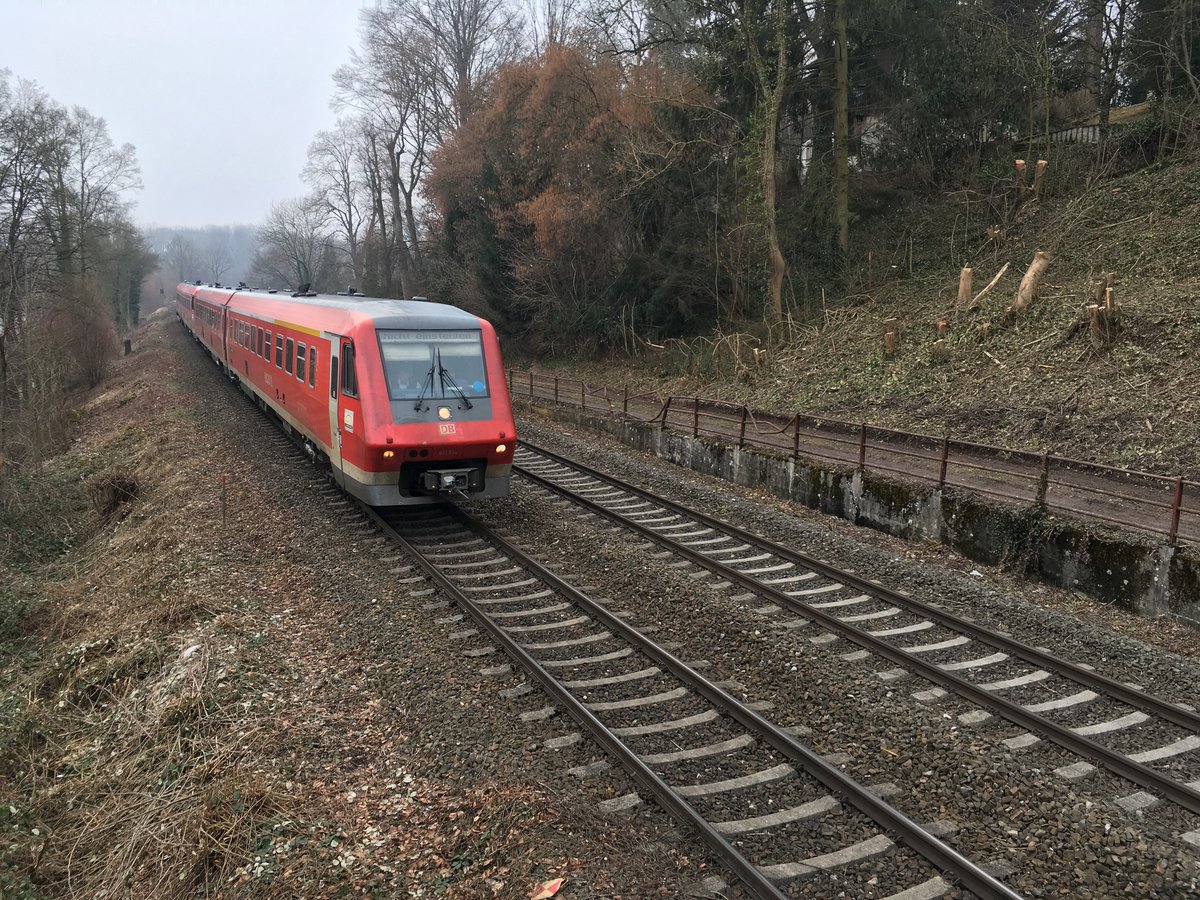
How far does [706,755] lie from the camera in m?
5.46

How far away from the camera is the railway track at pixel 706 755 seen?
4.39 meters

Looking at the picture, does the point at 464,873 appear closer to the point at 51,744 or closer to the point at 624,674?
the point at 624,674

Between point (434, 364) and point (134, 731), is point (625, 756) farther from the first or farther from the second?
point (434, 364)

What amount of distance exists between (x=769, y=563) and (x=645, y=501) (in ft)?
10.2

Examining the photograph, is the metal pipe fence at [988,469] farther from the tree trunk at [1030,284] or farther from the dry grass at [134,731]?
the dry grass at [134,731]

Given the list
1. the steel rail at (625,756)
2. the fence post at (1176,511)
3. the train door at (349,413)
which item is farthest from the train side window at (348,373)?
the fence post at (1176,511)

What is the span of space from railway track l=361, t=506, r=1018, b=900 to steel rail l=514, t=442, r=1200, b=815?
154 cm

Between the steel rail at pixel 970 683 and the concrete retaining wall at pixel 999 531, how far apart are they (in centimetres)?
222

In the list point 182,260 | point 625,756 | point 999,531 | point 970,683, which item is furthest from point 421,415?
point 182,260

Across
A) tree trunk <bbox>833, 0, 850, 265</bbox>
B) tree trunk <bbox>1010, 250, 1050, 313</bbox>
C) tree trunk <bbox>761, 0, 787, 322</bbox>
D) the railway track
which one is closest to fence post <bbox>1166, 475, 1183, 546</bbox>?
the railway track

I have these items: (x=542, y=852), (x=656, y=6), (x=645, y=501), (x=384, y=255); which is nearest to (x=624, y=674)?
(x=542, y=852)

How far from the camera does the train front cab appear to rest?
32.1ft

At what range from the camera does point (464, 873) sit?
4383 mm

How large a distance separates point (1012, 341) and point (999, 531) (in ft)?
25.5
